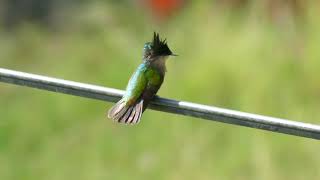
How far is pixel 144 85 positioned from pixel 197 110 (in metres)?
0.70

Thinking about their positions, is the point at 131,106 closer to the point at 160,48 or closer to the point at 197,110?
the point at 160,48

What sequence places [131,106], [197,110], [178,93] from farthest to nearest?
[178,93] → [131,106] → [197,110]

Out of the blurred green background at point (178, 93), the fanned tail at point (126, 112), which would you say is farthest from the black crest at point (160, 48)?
the blurred green background at point (178, 93)

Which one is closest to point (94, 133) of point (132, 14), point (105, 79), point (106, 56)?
point (105, 79)

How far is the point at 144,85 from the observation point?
2.41 m

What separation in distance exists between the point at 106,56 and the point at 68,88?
11.4 feet

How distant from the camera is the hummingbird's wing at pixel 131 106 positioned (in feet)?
7.63

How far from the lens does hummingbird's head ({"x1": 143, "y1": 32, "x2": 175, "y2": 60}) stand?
234cm

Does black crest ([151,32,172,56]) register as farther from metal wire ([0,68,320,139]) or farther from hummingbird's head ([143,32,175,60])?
metal wire ([0,68,320,139])

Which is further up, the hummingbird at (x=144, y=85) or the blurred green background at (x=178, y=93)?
the hummingbird at (x=144, y=85)

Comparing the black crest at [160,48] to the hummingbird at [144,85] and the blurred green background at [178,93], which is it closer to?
the hummingbird at [144,85]

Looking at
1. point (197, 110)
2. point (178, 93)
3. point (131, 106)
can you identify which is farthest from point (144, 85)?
point (178, 93)

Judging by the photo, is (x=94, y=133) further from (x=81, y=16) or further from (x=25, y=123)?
(x=81, y=16)

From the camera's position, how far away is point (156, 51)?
7.80ft
